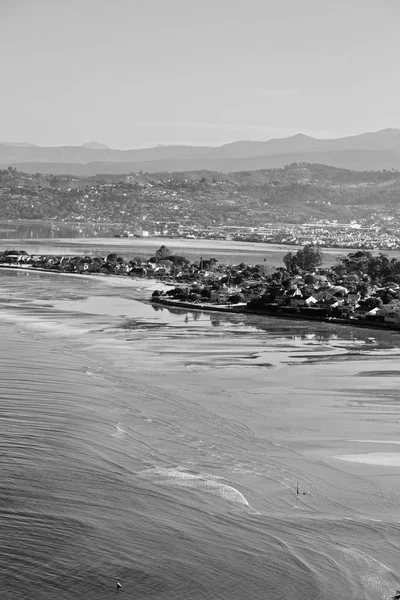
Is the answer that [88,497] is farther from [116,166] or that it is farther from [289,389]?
[116,166]

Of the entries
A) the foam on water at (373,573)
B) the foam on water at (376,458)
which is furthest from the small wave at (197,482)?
the foam on water at (376,458)

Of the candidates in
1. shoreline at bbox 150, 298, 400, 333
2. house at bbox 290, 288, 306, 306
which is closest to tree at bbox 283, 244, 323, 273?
house at bbox 290, 288, 306, 306

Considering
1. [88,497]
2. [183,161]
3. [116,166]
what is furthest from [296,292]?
[183,161]

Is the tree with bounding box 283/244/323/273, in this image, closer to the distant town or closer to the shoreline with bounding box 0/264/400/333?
the shoreline with bounding box 0/264/400/333

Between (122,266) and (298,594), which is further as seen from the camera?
(122,266)

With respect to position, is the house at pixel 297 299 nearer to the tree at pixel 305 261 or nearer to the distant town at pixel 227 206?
the tree at pixel 305 261
